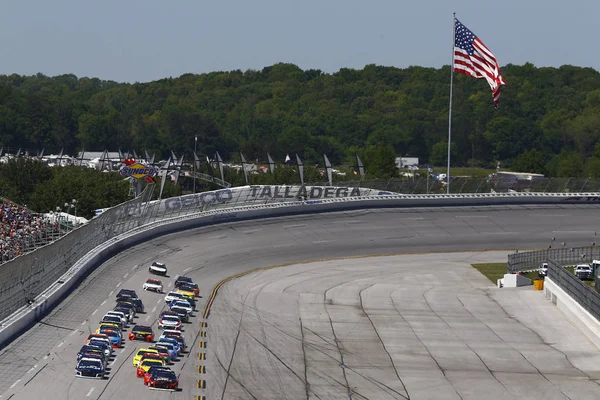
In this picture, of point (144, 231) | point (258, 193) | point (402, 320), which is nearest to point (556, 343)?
point (402, 320)

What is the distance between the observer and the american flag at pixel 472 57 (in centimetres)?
9406

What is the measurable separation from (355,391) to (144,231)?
140 ft

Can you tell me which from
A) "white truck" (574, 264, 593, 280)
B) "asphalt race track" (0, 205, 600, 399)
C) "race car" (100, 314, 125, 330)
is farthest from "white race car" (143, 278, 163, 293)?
"white truck" (574, 264, 593, 280)

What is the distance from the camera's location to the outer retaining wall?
58625 millimetres

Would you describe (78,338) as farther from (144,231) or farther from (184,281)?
(144,231)

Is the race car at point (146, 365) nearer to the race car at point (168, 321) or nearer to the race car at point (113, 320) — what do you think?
the race car at point (113, 320)

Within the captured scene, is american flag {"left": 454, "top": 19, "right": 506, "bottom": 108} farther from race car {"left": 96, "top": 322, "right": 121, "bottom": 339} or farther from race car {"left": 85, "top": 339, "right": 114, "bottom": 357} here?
race car {"left": 85, "top": 339, "right": 114, "bottom": 357}

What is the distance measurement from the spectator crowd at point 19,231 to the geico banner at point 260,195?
1357cm

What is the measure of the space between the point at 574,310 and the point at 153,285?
1037 inches

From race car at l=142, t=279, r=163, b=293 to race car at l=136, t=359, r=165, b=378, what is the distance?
2192cm

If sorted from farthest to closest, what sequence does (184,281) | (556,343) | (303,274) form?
1. (303,274)
2. (184,281)
3. (556,343)

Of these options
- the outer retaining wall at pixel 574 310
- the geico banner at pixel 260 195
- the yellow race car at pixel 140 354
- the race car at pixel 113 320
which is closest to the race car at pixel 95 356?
the yellow race car at pixel 140 354

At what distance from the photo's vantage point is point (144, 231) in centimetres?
8650

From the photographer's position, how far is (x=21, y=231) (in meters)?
73.6
